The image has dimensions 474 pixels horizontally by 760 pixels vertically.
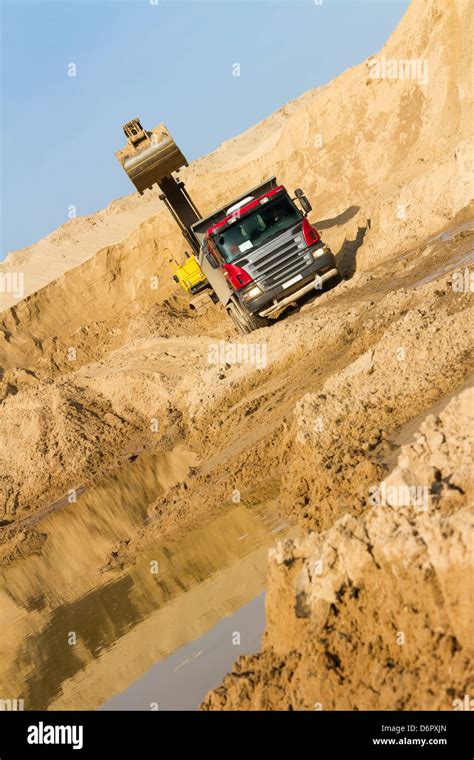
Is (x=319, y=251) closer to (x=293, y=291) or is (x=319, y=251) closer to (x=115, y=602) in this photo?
(x=293, y=291)

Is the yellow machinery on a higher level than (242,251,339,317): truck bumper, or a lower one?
higher

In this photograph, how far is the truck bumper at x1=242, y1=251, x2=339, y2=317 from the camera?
60.1ft

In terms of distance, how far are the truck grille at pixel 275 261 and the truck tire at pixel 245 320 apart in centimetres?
75

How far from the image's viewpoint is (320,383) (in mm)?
14297

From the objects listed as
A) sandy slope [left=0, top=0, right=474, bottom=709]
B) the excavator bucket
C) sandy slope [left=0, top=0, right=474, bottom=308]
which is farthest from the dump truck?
sandy slope [left=0, top=0, right=474, bottom=308]

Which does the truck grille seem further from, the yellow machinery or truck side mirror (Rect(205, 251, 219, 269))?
the yellow machinery

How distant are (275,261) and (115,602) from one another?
28.6ft

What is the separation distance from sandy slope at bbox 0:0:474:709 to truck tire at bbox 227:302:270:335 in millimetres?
552

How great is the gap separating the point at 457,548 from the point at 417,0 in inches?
1042

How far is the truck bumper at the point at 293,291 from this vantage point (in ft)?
60.1

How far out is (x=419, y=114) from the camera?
88.7ft

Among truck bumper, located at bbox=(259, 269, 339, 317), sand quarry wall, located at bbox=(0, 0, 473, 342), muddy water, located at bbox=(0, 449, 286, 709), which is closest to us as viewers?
muddy water, located at bbox=(0, 449, 286, 709)
